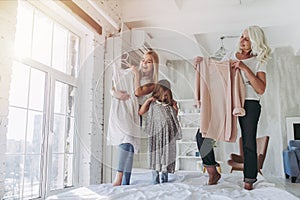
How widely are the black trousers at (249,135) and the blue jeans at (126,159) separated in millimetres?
798

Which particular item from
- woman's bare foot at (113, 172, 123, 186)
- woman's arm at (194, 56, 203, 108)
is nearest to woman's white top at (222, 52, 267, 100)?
woman's arm at (194, 56, 203, 108)

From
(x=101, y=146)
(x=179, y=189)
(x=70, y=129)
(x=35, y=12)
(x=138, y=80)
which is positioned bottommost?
(x=179, y=189)

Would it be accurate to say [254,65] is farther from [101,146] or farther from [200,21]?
[101,146]

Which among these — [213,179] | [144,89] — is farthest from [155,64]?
[213,179]

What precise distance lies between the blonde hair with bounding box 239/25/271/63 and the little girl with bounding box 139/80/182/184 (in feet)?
2.13

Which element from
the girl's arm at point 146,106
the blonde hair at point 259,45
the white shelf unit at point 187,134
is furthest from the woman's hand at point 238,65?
the girl's arm at point 146,106

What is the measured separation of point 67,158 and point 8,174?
2.00ft

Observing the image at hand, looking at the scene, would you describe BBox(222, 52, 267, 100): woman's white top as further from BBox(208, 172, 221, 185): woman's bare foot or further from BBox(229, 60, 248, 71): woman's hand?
BBox(208, 172, 221, 185): woman's bare foot

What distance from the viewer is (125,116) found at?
1998 mm

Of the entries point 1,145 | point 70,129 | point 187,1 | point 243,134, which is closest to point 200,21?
point 187,1

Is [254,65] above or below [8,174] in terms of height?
above

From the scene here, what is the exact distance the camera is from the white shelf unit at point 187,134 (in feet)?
6.21

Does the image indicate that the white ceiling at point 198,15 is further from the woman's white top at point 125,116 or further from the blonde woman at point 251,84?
the blonde woman at point 251,84

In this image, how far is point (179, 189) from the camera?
1.58 meters
